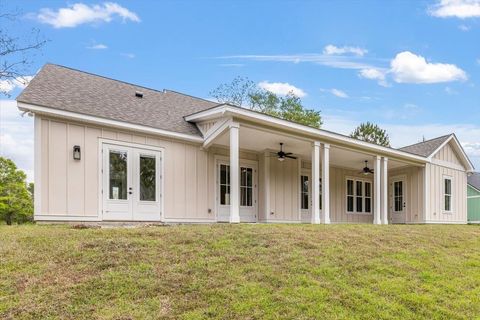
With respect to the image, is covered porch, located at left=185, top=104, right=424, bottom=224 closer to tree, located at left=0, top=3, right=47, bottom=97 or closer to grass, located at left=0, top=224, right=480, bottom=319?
grass, located at left=0, top=224, right=480, bottom=319

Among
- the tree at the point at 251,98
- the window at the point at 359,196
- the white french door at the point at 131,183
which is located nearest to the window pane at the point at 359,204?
the window at the point at 359,196

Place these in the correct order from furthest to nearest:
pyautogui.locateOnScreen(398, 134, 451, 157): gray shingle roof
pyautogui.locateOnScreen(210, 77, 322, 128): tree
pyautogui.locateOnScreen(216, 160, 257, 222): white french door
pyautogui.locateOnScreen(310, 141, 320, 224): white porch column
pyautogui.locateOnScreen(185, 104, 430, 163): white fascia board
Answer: pyautogui.locateOnScreen(210, 77, 322, 128): tree
pyautogui.locateOnScreen(398, 134, 451, 157): gray shingle roof
pyautogui.locateOnScreen(216, 160, 257, 222): white french door
pyautogui.locateOnScreen(310, 141, 320, 224): white porch column
pyautogui.locateOnScreen(185, 104, 430, 163): white fascia board

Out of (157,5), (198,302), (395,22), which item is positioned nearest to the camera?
(198,302)

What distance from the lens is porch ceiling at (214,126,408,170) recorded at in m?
11.6

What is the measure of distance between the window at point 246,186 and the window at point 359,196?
5773mm

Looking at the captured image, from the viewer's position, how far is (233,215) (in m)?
9.97

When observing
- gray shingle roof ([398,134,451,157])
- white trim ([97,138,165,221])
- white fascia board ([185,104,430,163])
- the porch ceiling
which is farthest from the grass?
gray shingle roof ([398,134,451,157])

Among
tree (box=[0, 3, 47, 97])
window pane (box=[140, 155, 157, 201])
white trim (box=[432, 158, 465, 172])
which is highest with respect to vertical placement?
tree (box=[0, 3, 47, 97])

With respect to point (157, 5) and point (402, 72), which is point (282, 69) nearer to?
point (402, 72)

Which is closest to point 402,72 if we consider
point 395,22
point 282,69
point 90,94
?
point 282,69

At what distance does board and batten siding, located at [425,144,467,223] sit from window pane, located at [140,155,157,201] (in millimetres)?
11469

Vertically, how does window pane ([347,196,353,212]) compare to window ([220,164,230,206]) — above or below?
below

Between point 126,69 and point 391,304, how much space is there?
1493 cm

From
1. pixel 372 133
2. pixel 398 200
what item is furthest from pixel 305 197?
pixel 372 133
